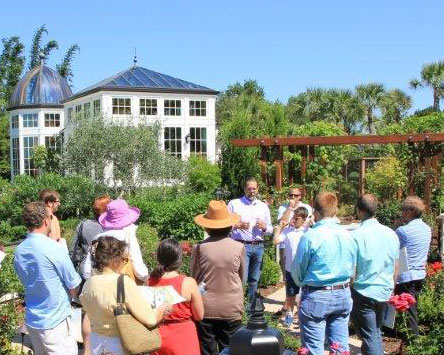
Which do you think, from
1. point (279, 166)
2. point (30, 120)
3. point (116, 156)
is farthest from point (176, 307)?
point (30, 120)

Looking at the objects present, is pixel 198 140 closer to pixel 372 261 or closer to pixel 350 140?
pixel 350 140

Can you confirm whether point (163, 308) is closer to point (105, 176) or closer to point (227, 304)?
point (227, 304)

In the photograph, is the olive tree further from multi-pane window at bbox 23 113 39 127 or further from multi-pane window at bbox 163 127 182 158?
multi-pane window at bbox 23 113 39 127

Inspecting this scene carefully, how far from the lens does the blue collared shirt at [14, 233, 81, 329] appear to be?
4.48m

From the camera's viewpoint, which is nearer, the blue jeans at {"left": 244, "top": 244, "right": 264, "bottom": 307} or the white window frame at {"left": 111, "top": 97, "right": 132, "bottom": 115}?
the blue jeans at {"left": 244, "top": 244, "right": 264, "bottom": 307}

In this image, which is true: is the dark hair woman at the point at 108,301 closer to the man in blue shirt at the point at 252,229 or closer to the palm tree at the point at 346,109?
the man in blue shirt at the point at 252,229

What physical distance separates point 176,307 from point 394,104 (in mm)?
39481

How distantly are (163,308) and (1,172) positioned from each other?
52851mm

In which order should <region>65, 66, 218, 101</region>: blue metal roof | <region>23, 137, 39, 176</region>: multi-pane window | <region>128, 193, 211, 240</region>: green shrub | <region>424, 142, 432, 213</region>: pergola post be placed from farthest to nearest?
<region>23, 137, 39, 176</region>: multi-pane window, <region>65, 66, 218, 101</region>: blue metal roof, <region>128, 193, 211, 240</region>: green shrub, <region>424, 142, 432, 213</region>: pergola post

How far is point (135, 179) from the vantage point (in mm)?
26172

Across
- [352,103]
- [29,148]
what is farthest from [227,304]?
[29,148]

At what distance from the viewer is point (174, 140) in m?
35.8

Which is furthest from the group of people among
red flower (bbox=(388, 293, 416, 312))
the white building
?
the white building

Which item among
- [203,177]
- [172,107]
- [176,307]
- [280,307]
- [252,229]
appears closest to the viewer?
[176,307]
